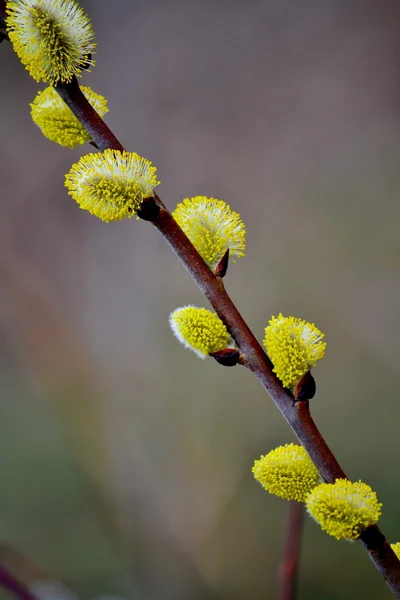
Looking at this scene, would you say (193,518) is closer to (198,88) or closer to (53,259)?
(53,259)

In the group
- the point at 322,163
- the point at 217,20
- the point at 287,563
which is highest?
the point at 217,20

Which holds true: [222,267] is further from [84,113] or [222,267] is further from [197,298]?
[197,298]

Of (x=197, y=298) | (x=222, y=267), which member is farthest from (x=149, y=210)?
(x=197, y=298)

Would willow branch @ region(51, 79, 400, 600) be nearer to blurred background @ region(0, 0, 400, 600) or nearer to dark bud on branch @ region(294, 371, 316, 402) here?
dark bud on branch @ region(294, 371, 316, 402)

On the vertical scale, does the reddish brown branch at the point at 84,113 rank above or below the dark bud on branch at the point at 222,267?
above

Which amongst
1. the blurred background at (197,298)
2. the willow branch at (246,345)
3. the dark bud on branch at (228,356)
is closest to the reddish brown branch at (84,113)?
the willow branch at (246,345)

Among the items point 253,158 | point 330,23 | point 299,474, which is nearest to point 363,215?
point 253,158

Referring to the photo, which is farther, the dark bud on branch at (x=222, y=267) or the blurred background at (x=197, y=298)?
the blurred background at (x=197, y=298)

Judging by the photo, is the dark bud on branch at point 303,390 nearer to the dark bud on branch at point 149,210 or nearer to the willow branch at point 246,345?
the willow branch at point 246,345
